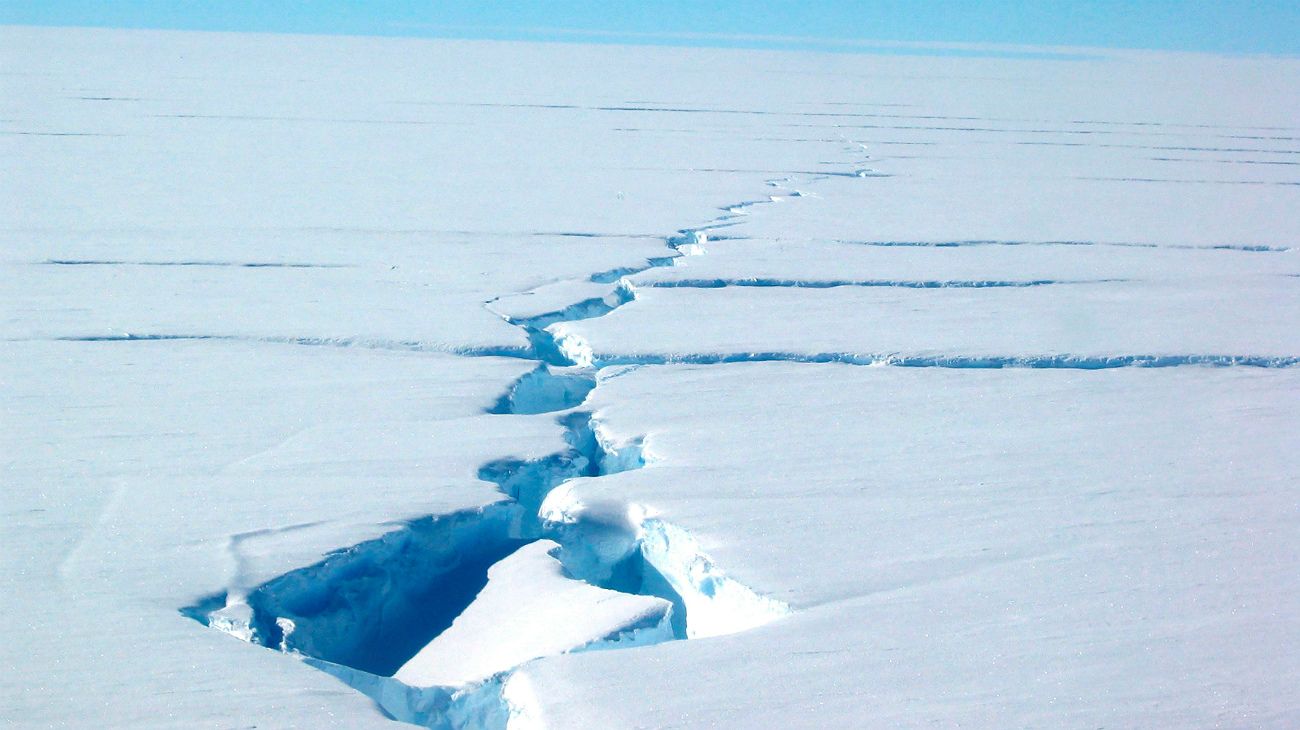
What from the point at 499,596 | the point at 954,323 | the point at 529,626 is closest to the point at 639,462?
the point at 499,596

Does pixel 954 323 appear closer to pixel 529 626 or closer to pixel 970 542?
pixel 970 542

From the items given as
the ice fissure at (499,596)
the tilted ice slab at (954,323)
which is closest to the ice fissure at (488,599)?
the ice fissure at (499,596)

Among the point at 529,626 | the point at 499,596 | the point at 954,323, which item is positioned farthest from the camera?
the point at 954,323

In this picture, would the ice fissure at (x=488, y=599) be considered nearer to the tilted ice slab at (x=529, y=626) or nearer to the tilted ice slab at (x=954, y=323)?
the tilted ice slab at (x=529, y=626)

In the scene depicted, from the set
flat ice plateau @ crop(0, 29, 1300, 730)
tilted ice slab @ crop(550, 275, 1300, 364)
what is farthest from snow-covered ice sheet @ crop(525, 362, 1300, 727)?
tilted ice slab @ crop(550, 275, 1300, 364)

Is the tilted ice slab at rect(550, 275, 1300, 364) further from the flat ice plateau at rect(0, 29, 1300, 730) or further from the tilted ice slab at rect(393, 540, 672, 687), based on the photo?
the tilted ice slab at rect(393, 540, 672, 687)
